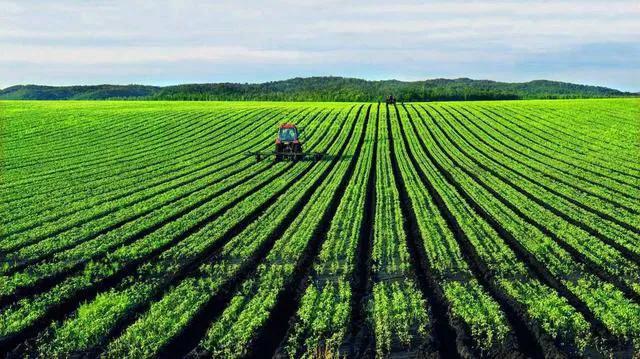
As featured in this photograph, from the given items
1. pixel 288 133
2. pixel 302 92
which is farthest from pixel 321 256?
pixel 302 92

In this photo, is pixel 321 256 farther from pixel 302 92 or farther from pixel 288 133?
pixel 302 92

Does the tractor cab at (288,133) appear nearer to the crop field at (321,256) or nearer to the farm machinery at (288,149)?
the farm machinery at (288,149)

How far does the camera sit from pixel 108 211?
1941 centimetres

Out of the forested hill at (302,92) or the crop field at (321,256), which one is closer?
the crop field at (321,256)

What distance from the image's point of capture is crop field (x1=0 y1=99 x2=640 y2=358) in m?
9.84

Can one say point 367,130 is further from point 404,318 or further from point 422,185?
point 404,318

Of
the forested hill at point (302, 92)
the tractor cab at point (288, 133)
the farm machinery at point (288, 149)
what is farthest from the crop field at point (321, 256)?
the forested hill at point (302, 92)

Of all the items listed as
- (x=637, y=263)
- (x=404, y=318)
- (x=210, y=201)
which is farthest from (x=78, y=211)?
(x=637, y=263)

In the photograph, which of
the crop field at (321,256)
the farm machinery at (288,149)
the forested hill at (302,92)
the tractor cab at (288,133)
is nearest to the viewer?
the crop field at (321,256)

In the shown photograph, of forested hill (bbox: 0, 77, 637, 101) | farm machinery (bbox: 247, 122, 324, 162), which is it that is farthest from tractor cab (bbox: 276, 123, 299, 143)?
forested hill (bbox: 0, 77, 637, 101)

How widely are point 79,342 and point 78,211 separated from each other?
1061 cm

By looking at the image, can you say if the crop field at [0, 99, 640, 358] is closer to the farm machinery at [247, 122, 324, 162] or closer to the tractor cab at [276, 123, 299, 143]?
the farm machinery at [247, 122, 324, 162]

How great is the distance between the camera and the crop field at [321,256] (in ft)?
32.3

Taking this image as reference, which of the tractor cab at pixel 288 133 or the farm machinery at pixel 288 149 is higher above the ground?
the tractor cab at pixel 288 133
